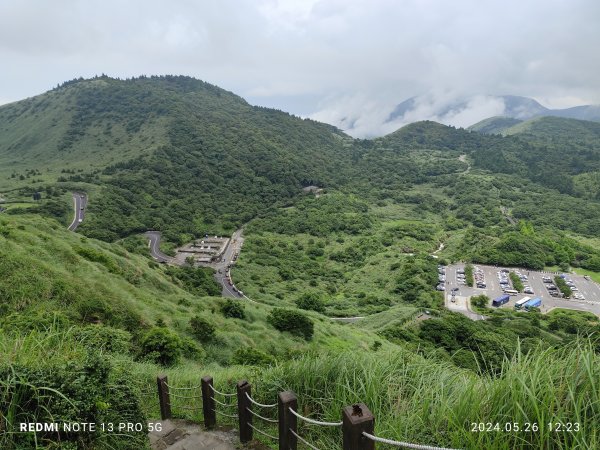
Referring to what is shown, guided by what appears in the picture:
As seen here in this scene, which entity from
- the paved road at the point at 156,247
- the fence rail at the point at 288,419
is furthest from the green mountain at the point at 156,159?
the fence rail at the point at 288,419

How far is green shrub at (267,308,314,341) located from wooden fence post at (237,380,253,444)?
23171mm

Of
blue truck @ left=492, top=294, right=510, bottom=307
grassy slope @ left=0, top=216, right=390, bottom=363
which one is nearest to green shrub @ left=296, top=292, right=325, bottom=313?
grassy slope @ left=0, top=216, right=390, bottom=363

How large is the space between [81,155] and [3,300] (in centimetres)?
14370

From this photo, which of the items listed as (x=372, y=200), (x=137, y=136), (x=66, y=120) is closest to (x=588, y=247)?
(x=372, y=200)

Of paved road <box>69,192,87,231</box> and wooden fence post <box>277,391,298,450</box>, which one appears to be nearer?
wooden fence post <box>277,391,298,450</box>

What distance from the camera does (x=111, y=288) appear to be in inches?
810

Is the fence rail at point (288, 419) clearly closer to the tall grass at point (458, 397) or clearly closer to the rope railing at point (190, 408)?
the rope railing at point (190, 408)

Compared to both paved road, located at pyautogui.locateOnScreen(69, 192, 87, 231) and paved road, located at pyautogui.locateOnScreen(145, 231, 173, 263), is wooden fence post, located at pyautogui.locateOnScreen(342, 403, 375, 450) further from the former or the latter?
paved road, located at pyautogui.locateOnScreen(69, 192, 87, 231)

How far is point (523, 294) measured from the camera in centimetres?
6850

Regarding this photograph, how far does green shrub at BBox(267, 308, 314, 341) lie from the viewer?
2812cm

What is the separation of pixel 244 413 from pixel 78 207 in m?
96.5

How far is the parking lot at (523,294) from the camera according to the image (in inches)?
2509

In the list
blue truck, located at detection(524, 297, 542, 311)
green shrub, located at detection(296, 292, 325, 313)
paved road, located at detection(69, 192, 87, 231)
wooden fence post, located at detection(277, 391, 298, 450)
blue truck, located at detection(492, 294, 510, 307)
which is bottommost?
blue truck, located at detection(524, 297, 542, 311)

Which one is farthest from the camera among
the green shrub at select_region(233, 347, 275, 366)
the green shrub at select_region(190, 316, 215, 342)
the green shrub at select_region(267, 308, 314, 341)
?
the green shrub at select_region(267, 308, 314, 341)
